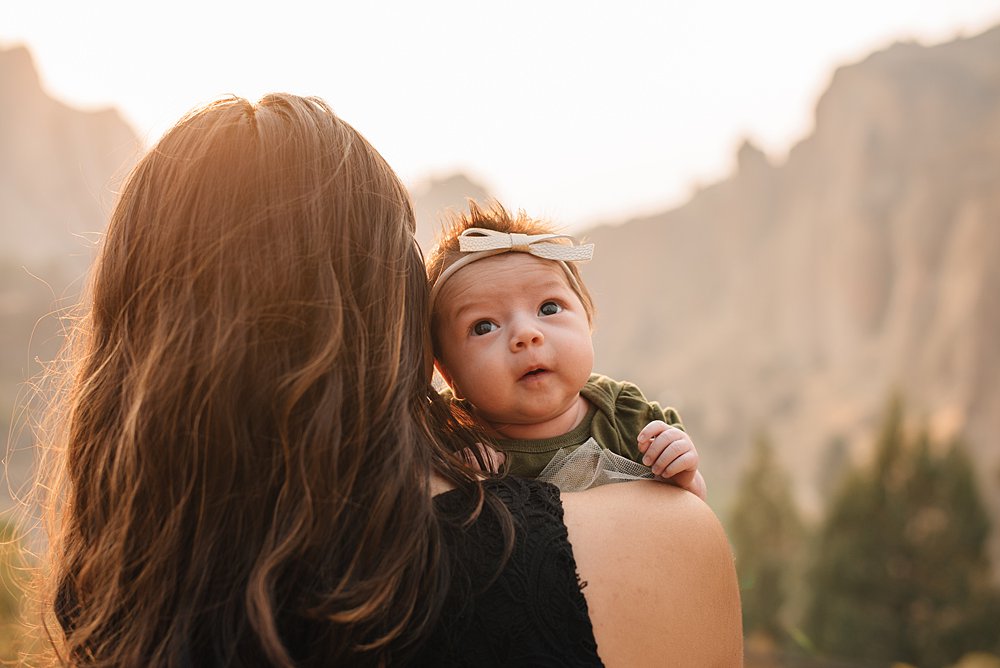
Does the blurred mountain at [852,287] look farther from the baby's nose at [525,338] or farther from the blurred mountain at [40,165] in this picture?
the blurred mountain at [40,165]

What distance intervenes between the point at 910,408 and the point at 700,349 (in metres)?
19.1

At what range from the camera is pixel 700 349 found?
1813 inches

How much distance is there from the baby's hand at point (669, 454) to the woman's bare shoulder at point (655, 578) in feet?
0.36

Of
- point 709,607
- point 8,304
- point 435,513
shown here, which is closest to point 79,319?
point 435,513

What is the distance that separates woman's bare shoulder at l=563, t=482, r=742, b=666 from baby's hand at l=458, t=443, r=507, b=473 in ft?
0.77

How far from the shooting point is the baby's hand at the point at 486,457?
4.80 feet

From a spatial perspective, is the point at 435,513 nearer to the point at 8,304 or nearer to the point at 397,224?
the point at 397,224

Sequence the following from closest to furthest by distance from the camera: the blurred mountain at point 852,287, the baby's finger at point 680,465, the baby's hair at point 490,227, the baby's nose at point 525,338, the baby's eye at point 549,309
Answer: the baby's finger at point 680,465 → the baby's nose at point 525,338 → the baby's eye at point 549,309 → the baby's hair at point 490,227 → the blurred mountain at point 852,287

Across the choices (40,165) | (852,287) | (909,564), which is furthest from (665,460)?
(40,165)

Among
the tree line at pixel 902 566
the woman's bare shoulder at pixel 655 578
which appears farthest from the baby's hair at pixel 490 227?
the tree line at pixel 902 566

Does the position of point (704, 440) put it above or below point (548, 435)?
below

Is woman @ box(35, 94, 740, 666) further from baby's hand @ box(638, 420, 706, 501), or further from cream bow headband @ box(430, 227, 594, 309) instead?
cream bow headband @ box(430, 227, 594, 309)

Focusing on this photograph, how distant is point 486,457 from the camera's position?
156 centimetres

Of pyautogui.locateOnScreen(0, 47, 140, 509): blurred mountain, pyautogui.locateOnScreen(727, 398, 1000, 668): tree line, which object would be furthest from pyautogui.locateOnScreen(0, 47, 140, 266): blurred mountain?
pyautogui.locateOnScreen(727, 398, 1000, 668): tree line
